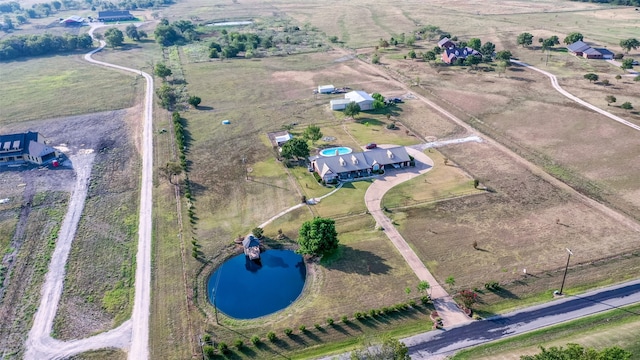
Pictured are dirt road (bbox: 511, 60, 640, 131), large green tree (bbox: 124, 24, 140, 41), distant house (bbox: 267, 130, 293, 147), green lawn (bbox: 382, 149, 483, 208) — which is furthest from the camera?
large green tree (bbox: 124, 24, 140, 41)

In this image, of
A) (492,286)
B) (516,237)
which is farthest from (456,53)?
(492,286)

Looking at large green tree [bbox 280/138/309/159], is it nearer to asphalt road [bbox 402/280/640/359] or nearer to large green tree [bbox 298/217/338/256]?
large green tree [bbox 298/217/338/256]

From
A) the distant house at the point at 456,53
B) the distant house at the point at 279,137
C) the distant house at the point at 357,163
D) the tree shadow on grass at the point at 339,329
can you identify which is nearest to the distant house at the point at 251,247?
the tree shadow on grass at the point at 339,329

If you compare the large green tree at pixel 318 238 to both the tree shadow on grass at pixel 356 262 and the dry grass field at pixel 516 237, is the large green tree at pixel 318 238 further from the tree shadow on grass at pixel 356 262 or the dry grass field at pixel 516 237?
the dry grass field at pixel 516 237

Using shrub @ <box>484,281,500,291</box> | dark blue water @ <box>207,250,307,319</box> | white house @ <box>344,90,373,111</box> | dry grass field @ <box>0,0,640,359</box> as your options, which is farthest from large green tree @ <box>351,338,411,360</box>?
white house @ <box>344,90,373,111</box>

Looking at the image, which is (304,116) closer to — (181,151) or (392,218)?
(181,151)

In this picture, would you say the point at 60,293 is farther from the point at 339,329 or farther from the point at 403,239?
the point at 403,239

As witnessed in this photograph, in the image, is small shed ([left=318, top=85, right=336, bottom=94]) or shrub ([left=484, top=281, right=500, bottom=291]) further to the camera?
small shed ([left=318, top=85, right=336, bottom=94])
